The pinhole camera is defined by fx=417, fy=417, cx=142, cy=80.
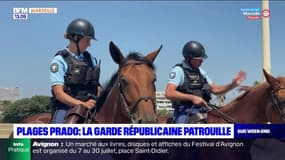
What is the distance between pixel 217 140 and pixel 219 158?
0.60 ft

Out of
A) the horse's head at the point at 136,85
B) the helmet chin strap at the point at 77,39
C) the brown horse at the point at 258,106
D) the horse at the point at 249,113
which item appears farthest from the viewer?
the helmet chin strap at the point at 77,39

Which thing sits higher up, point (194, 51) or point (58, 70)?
point (194, 51)

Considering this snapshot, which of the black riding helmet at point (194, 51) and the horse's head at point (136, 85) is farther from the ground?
the black riding helmet at point (194, 51)

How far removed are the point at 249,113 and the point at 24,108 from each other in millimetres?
2654

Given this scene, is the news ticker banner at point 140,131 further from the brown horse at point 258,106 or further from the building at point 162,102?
the building at point 162,102

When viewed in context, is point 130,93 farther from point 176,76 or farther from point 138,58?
point 176,76

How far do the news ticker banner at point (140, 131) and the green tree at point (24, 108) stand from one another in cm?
70

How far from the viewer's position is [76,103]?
13.7 feet

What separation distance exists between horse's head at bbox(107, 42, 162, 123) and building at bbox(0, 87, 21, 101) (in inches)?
58.4

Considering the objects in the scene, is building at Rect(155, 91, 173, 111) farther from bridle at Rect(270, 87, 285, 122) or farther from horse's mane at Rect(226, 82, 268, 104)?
bridle at Rect(270, 87, 285, 122)

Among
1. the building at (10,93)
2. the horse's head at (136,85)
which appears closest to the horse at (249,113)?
the horse's head at (136,85)

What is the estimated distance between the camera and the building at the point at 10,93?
483 cm

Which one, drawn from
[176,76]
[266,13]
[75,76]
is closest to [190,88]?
[176,76]

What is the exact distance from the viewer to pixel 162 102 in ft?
15.0
